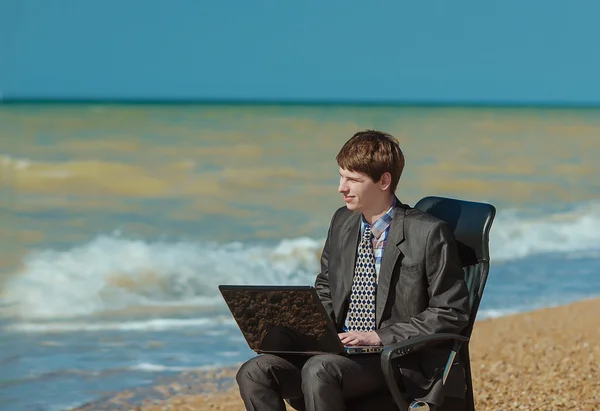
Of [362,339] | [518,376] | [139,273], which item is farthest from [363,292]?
[139,273]

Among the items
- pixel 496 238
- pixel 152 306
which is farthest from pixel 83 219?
pixel 496 238

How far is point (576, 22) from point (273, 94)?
437cm

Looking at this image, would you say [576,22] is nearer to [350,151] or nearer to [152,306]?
[152,306]

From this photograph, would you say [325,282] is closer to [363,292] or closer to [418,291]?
[363,292]

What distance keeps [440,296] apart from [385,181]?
38cm

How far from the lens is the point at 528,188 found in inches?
533

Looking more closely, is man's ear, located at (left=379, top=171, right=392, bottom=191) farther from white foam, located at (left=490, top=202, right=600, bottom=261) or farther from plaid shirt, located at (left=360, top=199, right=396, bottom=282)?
white foam, located at (left=490, top=202, right=600, bottom=261)

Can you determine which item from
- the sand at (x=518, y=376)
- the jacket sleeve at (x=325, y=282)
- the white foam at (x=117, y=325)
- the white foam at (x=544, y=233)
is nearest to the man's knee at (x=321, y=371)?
the jacket sleeve at (x=325, y=282)

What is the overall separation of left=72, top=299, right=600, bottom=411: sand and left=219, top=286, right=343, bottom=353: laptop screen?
6.97 ft

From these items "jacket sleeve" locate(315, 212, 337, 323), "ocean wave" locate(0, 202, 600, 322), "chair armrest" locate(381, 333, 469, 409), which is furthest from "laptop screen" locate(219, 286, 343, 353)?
"ocean wave" locate(0, 202, 600, 322)

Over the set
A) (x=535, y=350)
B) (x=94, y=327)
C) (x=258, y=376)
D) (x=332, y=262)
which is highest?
(x=332, y=262)

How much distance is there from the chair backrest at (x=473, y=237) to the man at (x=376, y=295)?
17 centimetres

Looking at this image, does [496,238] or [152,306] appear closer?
[152,306]

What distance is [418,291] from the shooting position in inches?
138
